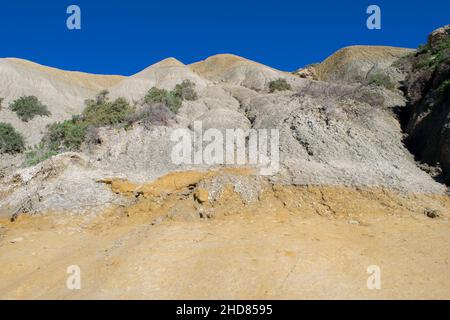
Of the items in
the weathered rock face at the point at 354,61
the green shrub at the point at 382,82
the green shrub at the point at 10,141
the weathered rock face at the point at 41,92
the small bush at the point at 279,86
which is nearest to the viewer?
the green shrub at the point at 10,141

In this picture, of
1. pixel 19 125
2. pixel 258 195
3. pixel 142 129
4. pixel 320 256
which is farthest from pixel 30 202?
pixel 19 125

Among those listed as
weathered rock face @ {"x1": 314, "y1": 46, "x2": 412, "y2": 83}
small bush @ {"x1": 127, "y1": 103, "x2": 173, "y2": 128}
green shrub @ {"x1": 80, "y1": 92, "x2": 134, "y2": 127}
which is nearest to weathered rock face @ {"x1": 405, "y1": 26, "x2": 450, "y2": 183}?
small bush @ {"x1": 127, "y1": 103, "x2": 173, "y2": 128}

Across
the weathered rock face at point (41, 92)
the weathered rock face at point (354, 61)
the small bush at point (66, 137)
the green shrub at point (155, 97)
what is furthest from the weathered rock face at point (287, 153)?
the weathered rock face at point (354, 61)

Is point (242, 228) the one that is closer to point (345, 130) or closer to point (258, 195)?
point (258, 195)

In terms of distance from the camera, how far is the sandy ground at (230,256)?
5.78m

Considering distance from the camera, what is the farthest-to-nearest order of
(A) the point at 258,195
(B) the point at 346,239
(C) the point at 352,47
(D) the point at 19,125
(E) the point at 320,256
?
1. (C) the point at 352,47
2. (D) the point at 19,125
3. (A) the point at 258,195
4. (B) the point at 346,239
5. (E) the point at 320,256

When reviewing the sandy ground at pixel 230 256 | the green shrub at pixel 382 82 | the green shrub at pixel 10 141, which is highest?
the green shrub at pixel 382 82

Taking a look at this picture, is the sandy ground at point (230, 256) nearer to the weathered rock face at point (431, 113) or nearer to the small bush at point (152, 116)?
the weathered rock face at point (431, 113)

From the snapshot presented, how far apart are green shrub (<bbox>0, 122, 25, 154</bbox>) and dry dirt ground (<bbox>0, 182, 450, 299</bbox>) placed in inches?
313

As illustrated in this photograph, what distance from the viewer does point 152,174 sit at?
11.4 metres

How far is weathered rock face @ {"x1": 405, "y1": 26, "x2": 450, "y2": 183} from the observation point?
10984mm

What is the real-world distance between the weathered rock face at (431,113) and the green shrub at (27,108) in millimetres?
18415

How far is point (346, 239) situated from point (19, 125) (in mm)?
18099

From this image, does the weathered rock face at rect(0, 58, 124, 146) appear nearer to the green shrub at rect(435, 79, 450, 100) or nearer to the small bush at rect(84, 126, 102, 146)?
the small bush at rect(84, 126, 102, 146)
